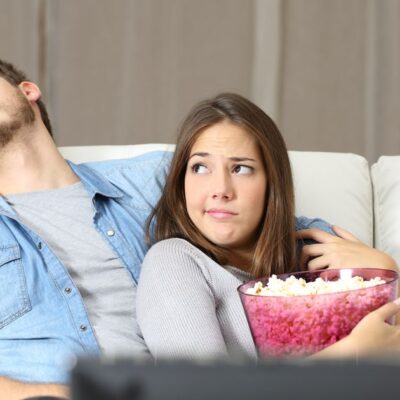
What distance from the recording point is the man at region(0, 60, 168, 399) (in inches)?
55.3

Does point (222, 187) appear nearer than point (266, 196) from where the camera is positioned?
Yes

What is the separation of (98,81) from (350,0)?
1254 millimetres

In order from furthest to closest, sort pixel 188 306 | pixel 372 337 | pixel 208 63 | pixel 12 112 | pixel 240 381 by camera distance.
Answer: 1. pixel 208 63
2. pixel 12 112
3. pixel 188 306
4. pixel 372 337
5. pixel 240 381

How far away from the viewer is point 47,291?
4.84 ft

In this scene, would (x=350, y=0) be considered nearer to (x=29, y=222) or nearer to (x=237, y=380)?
(x=29, y=222)

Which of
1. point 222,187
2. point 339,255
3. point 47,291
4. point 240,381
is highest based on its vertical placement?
point 240,381

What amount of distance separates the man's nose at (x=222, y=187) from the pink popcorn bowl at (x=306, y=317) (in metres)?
0.30

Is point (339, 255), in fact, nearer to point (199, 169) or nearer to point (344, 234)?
point (344, 234)

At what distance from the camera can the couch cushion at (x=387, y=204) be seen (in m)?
1.81

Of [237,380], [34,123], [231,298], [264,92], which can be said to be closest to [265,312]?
[231,298]

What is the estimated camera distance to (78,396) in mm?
398

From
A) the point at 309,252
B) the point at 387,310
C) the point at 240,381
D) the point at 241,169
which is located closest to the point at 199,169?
the point at 241,169

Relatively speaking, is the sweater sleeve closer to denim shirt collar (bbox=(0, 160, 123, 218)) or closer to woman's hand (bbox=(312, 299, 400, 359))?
woman's hand (bbox=(312, 299, 400, 359))

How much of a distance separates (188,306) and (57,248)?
44 centimetres
